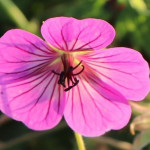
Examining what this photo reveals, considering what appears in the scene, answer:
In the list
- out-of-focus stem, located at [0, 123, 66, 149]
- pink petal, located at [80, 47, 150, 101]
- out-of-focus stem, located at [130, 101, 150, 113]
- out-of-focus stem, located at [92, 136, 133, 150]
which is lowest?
out-of-focus stem, located at [92, 136, 133, 150]

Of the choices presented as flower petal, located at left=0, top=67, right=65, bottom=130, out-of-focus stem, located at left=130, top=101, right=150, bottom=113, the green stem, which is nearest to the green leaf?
out-of-focus stem, located at left=130, top=101, right=150, bottom=113

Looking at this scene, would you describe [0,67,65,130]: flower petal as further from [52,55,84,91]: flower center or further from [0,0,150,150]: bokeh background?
[0,0,150,150]: bokeh background

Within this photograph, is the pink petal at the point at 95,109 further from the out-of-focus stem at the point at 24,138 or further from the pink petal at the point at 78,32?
the out-of-focus stem at the point at 24,138

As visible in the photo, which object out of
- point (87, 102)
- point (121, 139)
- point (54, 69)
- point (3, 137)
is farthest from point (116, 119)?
point (3, 137)

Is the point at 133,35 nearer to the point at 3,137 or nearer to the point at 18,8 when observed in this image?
the point at 18,8

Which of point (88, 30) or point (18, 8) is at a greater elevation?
point (88, 30)

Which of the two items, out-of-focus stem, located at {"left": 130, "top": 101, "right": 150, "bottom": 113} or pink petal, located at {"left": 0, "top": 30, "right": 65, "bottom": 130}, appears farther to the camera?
out-of-focus stem, located at {"left": 130, "top": 101, "right": 150, "bottom": 113}

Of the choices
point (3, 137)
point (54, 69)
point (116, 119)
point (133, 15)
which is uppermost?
point (54, 69)

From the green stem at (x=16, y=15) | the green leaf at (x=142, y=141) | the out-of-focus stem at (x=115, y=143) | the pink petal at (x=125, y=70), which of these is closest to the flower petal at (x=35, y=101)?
the pink petal at (x=125, y=70)
